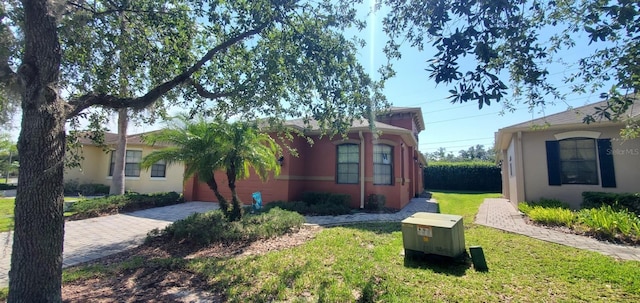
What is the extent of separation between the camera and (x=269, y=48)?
5.35 metres

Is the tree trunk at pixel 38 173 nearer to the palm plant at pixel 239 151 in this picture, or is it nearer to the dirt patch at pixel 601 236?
the palm plant at pixel 239 151

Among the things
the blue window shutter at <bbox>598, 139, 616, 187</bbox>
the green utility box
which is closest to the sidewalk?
the green utility box

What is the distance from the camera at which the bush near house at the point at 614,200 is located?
803 cm

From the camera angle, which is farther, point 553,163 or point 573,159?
point 553,163

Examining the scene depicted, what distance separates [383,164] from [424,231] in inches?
278

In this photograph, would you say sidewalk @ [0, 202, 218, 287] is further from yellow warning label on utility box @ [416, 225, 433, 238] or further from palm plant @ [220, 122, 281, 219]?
yellow warning label on utility box @ [416, 225, 433, 238]

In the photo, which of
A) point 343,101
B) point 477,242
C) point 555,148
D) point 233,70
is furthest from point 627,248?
point 233,70

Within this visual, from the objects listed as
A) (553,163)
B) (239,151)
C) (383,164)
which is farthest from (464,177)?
(239,151)

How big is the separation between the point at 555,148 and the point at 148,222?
14321 mm

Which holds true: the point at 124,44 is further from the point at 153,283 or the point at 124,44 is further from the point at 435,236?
the point at 435,236

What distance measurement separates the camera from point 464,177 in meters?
25.8

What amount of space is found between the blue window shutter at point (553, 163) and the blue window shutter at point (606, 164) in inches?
42.7

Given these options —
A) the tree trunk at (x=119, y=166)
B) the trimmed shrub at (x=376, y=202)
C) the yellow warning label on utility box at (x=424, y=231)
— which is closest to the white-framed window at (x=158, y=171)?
the tree trunk at (x=119, y=166)

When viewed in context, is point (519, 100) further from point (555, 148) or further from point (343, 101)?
point (555, 148)
